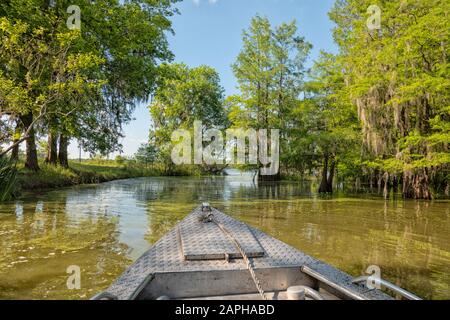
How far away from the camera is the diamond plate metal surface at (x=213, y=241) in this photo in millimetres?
3738

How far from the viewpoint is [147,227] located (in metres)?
9.63

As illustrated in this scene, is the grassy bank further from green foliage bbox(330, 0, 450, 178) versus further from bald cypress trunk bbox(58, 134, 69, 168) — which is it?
green foliage bbox(330, 0, 450, 178)

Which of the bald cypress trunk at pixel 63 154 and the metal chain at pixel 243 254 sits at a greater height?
the bald cypress trunk at pixel 63 154

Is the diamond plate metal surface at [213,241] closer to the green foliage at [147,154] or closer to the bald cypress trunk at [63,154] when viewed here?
the bald cypress trunk at [63,154]

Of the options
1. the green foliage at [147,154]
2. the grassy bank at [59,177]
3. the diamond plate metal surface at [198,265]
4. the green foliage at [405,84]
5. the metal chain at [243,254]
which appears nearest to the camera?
the diamond plate metal surface at [198,265]

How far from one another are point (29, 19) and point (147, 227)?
438 inches

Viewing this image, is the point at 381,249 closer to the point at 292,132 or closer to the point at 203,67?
the point at 292,132

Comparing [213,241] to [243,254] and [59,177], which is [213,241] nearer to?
[243,254]

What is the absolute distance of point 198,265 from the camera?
3.54 meters

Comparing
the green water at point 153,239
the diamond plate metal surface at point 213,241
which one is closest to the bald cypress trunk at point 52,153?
the green water at point 153,239

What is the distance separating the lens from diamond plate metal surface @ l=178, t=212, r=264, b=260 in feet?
12.3

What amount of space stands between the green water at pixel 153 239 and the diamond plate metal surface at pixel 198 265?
156cm

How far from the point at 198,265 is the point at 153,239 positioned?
4778mm

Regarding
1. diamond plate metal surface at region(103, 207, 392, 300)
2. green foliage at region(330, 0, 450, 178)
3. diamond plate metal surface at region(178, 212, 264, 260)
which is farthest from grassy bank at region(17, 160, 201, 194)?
green foliage at region(330, 0, 450, 178)
